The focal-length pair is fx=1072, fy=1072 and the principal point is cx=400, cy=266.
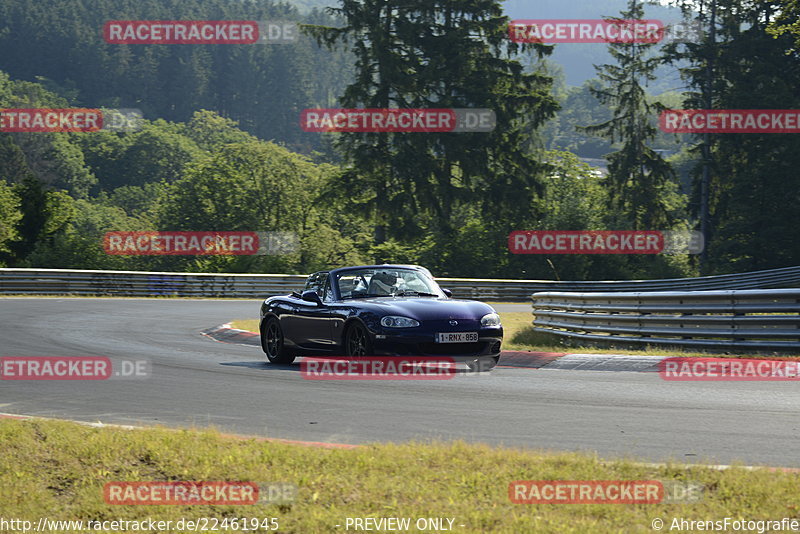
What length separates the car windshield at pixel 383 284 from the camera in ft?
48.1

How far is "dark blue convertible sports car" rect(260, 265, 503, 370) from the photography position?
524 inches

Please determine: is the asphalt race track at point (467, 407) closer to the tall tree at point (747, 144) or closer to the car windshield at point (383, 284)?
the car windshield at point (383, 284)

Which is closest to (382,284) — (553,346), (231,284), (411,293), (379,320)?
(411,293)

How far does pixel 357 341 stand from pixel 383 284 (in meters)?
1.22

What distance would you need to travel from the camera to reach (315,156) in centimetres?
15375

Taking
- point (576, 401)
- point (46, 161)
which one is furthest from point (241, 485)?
point (46, 161)

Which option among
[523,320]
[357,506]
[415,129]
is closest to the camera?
[357,506]

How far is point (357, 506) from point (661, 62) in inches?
2173

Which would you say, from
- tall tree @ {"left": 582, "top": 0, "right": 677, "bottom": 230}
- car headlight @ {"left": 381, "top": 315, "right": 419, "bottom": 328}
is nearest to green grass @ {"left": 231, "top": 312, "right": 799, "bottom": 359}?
car headlight @ {"left": 381, "top": 315, "right": 419, "bottom": 328}

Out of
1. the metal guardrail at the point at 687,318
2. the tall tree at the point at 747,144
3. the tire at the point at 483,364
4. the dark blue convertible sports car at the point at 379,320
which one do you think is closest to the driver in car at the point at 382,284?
the dark blue convertible sports car at the point at 379,320

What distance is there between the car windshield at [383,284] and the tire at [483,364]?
1062 mm

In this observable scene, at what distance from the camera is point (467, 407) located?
33.6 feet

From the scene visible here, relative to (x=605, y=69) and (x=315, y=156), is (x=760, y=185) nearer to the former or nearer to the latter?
(x=605, y=69)

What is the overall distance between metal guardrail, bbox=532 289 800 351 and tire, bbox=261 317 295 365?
538 cm
